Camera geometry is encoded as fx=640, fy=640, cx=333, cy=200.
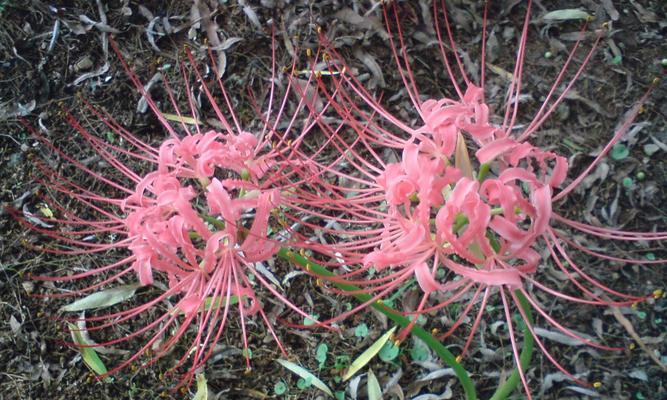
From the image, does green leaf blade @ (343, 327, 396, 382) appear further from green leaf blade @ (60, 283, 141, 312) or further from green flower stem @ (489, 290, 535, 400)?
green leaf blade @ (60, 283, 141, 312)

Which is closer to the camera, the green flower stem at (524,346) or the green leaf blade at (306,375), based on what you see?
the green flower stem at (524,346)

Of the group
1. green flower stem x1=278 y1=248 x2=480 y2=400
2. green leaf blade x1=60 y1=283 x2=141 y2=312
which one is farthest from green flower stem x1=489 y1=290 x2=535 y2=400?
green leaf blade x1=60 y1=283 x2=141 y2=312

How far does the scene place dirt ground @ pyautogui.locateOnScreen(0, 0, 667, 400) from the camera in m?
1.65

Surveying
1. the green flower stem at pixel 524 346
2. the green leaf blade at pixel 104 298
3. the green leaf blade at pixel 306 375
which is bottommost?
the green leaf blade at pixel 306 375

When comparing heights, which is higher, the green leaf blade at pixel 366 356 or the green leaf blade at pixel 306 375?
the green leaf blade at pixel 366 356

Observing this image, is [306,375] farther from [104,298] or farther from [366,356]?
[104,298]

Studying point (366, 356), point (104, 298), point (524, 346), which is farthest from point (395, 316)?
point (104, 298)

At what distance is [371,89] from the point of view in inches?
77.0

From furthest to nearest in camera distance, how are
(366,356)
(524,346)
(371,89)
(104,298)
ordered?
1. (371,89)
2. (104,298)
3. (366,356)
4. (524,346)

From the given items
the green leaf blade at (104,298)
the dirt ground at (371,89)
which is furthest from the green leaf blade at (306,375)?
the green leaf blade at (104,298)

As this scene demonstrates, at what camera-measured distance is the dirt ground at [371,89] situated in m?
1.65

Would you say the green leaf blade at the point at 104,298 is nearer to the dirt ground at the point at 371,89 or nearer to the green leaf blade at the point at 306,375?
→ the dirt ground at the point at 371,89

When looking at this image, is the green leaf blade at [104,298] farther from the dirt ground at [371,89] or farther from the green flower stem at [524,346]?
the green flower stem at [524,346]

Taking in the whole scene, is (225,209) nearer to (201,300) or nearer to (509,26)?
(201,300)
